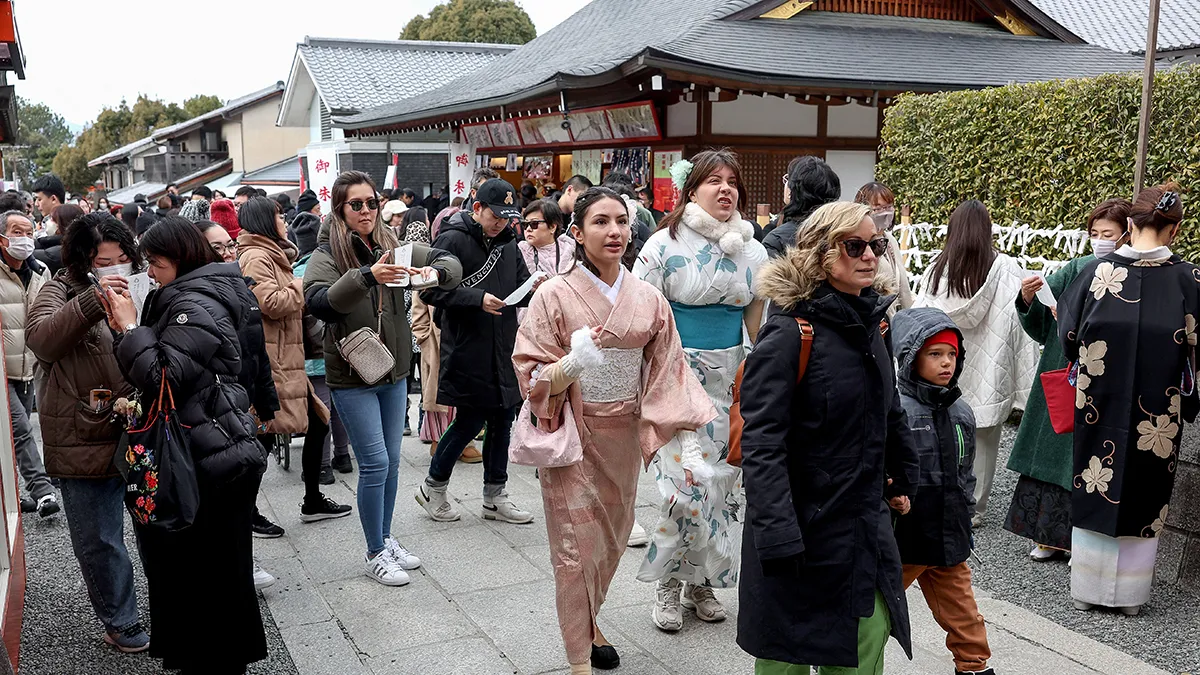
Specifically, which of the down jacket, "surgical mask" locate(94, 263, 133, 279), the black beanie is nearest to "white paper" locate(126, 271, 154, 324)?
"surgical mask" locate(94, 263, 133, 279)

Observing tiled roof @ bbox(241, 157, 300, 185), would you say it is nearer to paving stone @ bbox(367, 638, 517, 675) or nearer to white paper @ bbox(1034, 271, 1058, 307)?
paving stone @ bbox(367, 638, 517, 675)

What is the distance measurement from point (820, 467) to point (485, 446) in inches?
128

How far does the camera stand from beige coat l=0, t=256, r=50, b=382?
588cm

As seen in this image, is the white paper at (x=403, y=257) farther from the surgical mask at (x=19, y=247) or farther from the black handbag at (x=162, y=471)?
the surgical mask at (x=19, y=247)

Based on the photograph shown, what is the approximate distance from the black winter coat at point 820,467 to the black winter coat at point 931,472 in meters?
0.61

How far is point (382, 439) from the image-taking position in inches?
186

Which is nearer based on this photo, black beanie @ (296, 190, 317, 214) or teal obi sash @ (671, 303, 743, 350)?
teal obi sash @ (671, 303, 743, 350)

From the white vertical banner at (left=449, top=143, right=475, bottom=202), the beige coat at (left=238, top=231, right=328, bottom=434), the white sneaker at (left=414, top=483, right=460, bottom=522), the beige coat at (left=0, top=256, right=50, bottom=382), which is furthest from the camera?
the white vertical banner at (left=449, top=143, right=475, bottom=202)

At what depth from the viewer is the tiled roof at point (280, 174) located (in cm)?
3062

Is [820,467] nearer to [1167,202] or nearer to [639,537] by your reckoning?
[1167,202]

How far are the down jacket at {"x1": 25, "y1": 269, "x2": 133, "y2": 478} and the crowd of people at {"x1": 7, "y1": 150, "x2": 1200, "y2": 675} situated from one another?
0.01 metres

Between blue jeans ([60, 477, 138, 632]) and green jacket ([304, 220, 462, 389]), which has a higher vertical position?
green jacket ([304, 220, 462, 389])

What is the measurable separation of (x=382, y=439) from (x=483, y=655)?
1257 millimetres

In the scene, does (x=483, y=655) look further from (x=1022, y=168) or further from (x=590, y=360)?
(x=1022, y=168)
